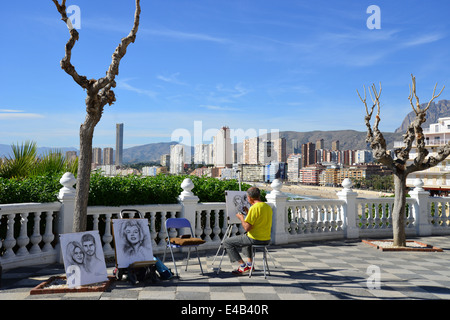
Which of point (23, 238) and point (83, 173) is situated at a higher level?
point (83, 173)

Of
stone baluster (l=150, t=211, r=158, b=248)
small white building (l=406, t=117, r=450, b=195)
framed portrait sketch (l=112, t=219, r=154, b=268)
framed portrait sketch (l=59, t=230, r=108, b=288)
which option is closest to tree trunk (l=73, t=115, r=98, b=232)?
framed portrait sketch (l=59, t=230, r=108, b=288)

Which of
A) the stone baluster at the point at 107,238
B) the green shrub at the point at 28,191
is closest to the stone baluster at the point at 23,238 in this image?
the green shrub at the point at 28,191

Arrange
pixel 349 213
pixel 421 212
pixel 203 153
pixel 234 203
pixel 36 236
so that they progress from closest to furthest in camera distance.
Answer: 1. pixel 36 236
2. pixel 234 203
3. pixel 349 213
4. pixel 421 212
5. pixel 203 153

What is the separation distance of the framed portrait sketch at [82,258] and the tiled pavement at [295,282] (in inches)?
8.9

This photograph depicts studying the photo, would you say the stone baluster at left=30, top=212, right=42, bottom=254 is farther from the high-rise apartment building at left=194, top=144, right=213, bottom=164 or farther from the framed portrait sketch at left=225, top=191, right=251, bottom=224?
the high-rise apartment building at left=194, top=144, right=213, bottom=164

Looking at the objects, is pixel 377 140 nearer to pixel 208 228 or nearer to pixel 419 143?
pixel 419 143

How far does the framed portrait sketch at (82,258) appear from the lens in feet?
16.6

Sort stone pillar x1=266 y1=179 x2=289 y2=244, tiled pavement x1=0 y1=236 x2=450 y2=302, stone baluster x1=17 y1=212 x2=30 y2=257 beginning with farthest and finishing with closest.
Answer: stone pillar x1=266 y1=179 x2=289 y2=244 → stone baluster x1=17 y1=212 x2=30 y2=257 → tiled pavement x1=0 y1=236 x2=450 y2=302

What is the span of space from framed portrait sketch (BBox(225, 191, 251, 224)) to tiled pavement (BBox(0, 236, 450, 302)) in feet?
2.86

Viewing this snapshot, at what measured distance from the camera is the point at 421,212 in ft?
38.0

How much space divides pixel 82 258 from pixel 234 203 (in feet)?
10.4

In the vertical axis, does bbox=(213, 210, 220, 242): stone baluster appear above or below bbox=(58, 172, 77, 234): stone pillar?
below

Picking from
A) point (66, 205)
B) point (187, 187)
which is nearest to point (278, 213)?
point (187, 187)

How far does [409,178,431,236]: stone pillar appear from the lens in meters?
11.6
